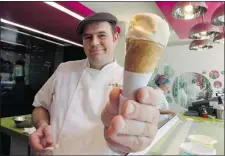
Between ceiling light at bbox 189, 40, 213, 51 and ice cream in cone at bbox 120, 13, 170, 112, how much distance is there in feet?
4.88

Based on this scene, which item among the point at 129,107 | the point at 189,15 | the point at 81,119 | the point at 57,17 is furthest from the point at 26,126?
the point at 189,15

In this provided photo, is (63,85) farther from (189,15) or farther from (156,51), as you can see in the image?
(189,15)

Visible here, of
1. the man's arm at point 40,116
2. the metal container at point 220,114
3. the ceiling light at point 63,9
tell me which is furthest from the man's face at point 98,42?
the ceiling light at point 63,9

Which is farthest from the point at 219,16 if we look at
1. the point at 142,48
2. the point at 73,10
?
the point at 73,10

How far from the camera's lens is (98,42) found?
90 cm

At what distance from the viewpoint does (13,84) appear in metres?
3.19

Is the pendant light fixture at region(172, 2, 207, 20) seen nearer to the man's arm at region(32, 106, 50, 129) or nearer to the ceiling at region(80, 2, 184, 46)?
the ceiling at region(80, 2, 184, 46)

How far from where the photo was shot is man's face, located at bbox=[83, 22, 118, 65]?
896 mm

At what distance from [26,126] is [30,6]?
54.1 inches

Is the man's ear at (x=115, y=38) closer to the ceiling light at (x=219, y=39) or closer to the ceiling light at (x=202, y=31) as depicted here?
the ceiling light at (x=202, y=31)

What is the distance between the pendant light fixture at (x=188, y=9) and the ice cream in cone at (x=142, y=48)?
4.11ft

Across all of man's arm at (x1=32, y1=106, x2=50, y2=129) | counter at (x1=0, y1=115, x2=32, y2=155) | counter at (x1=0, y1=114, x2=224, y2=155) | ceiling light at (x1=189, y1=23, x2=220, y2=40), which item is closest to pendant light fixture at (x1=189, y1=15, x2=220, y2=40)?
ceiling light at (x1=189, y1=23, x2=220, y2=40)

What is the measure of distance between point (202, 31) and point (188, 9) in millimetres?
253

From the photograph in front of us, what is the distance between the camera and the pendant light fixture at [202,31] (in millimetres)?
1565
